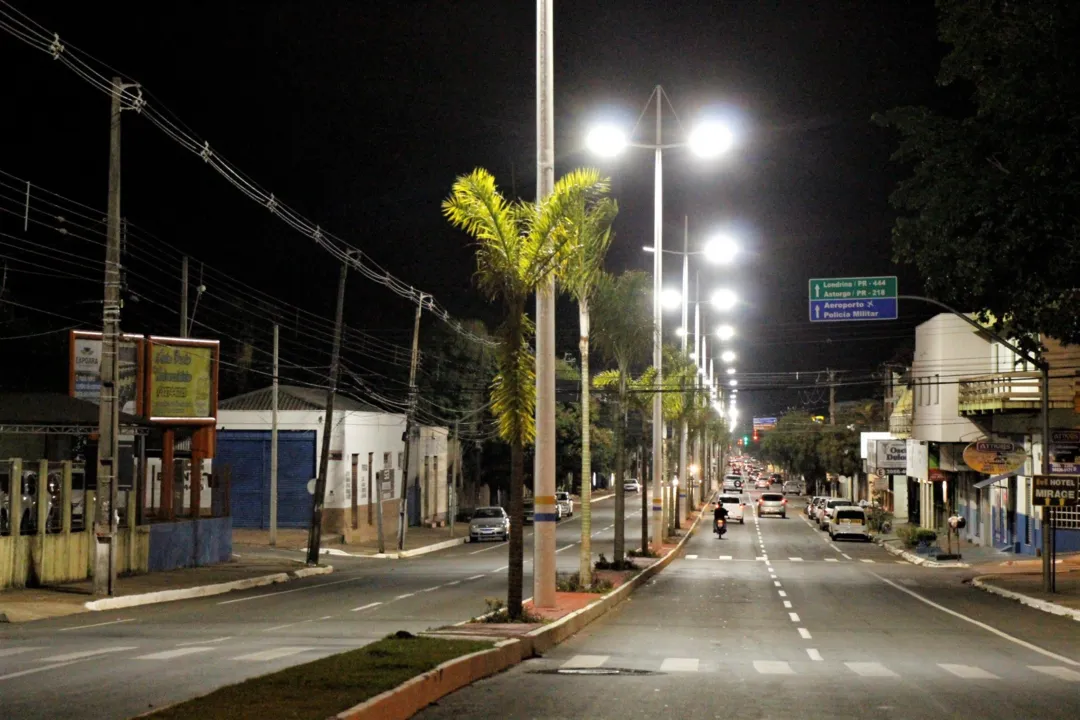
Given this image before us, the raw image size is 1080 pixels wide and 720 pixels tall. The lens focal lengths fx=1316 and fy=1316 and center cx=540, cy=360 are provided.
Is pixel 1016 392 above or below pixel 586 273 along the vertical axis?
below

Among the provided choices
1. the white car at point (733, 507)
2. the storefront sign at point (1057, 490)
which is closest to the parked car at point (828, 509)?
the white car at point (733, 507)

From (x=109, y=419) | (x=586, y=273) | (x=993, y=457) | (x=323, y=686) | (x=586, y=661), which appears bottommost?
(x=586, y=661)

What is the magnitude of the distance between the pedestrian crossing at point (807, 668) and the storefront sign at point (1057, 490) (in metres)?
15.1

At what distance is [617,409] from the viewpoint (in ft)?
121

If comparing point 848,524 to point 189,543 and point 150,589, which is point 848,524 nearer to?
point 189,543

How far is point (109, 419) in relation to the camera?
29.2m

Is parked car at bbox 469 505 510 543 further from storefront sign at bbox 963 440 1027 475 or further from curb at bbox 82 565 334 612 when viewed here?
storefront sign at bbox 963 440 1027 475

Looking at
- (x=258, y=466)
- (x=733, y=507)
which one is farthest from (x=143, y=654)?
(x=733, y=507)

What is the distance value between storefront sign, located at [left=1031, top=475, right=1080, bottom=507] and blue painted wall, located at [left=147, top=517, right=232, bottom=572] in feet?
78.9

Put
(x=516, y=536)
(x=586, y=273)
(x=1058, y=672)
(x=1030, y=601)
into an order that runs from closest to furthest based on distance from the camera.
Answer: (x=1058, y=672) → (x=516, y=536) → (x=586, y=273) → (x=1030, y=601)

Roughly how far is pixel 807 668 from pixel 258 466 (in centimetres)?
4642

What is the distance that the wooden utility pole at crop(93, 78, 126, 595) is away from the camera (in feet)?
95.1

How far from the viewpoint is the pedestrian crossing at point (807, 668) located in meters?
15.6

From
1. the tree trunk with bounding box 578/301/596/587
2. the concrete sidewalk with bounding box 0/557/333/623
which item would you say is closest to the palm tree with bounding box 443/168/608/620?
the tree trunk with bounding box 578/301/596/587
